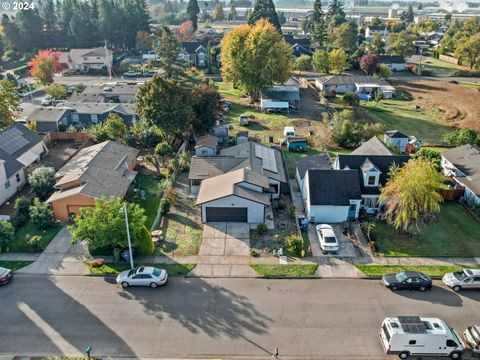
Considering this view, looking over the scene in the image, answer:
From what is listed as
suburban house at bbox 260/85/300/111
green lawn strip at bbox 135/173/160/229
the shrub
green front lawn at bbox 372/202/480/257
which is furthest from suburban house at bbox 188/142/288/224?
suburban house at bbox 260/85/300/111

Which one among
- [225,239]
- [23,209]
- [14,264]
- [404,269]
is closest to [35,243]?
[14,264]

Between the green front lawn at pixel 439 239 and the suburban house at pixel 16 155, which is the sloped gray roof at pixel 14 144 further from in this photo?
the green front lawn at pixel 439 239

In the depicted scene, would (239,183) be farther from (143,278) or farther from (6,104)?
(6,104)

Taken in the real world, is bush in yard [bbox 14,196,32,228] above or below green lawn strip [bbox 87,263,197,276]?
above

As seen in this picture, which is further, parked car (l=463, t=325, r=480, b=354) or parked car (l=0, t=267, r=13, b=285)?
parked car (l=0, t=267, r=13, b=285)

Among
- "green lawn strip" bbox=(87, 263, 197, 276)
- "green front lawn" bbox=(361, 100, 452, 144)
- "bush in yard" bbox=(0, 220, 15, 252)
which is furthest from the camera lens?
"green front lawn" bbox=(361, 100, 452, 144)

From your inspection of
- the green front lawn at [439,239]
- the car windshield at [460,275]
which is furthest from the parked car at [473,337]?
the green front lawn at [439,239]

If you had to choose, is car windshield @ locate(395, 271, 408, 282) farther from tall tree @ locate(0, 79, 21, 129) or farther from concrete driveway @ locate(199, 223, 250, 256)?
tall tree @ locate(0, 79, 21, 129)
